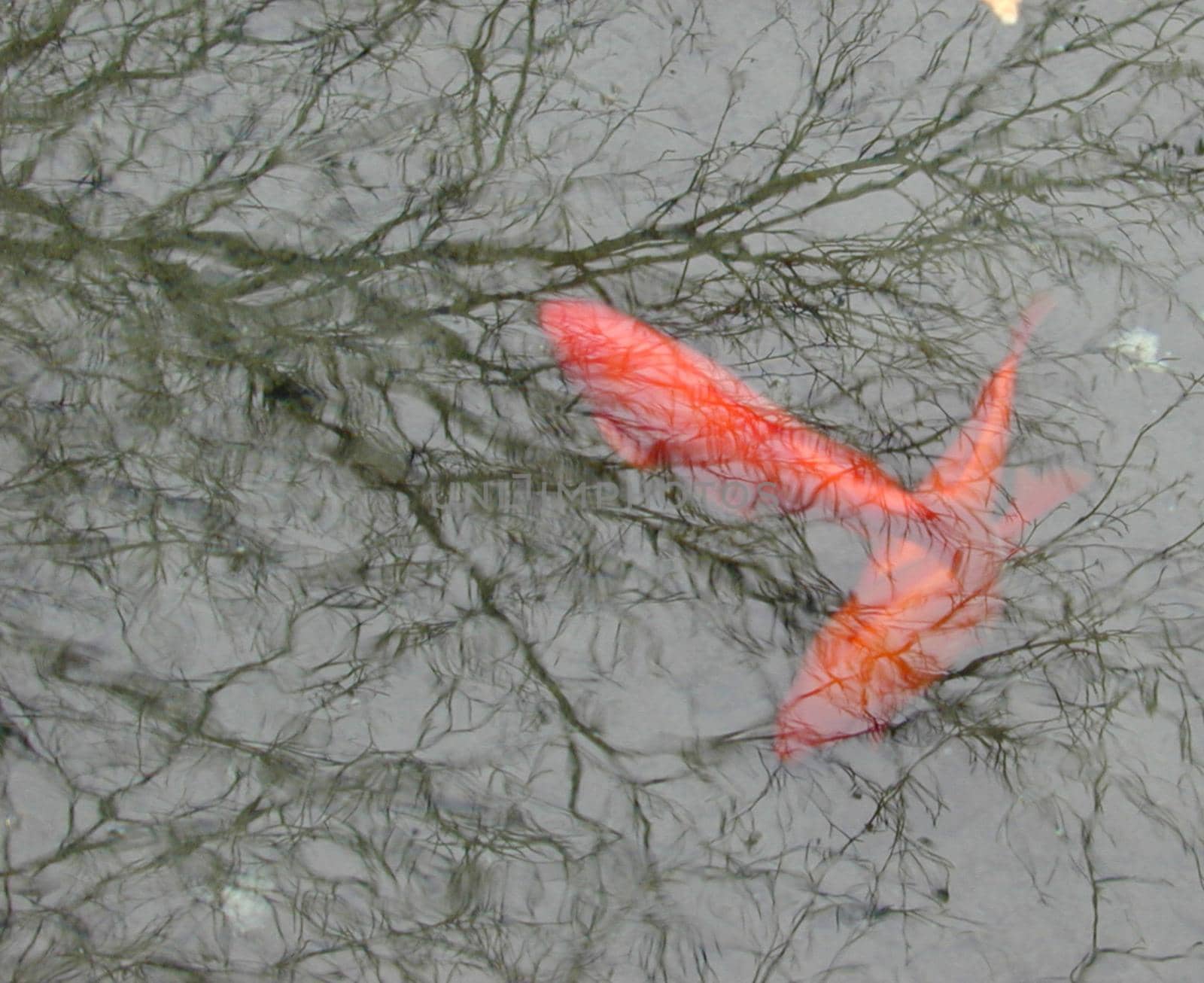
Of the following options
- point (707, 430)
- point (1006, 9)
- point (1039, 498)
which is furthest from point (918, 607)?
point (1006, 9)

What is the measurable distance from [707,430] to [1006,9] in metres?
1.17

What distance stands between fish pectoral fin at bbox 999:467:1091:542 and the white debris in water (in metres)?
0.27

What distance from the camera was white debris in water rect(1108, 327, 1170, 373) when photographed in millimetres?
2273

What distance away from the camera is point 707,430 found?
230cm

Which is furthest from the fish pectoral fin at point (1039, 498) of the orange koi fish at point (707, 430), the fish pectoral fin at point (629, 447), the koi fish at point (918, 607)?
the fish pectoral fin at point (629, 447)

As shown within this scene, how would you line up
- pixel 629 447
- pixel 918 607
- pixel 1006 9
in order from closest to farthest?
pixel 918 607
pixel 629 447
pixel 1006 9

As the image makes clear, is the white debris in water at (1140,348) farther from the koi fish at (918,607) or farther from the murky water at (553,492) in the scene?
the koi fish at (918,607)

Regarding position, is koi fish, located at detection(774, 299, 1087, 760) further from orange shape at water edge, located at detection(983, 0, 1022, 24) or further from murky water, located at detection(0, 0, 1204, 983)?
orange shape at water edge, located at detection(983, 0, 1022, 24)

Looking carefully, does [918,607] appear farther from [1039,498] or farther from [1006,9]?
[1006,9]

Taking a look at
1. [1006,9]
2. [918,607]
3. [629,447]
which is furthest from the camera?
[1006,9]

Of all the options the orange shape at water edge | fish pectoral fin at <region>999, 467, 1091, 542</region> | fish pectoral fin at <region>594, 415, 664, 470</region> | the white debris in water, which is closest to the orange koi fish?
fish pectoral fin at <region>594, 415, 664, 470</region>

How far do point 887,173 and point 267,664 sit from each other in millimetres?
1610

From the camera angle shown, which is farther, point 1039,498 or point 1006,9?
point 1006,9

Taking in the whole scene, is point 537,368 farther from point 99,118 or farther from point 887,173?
point 99,118
